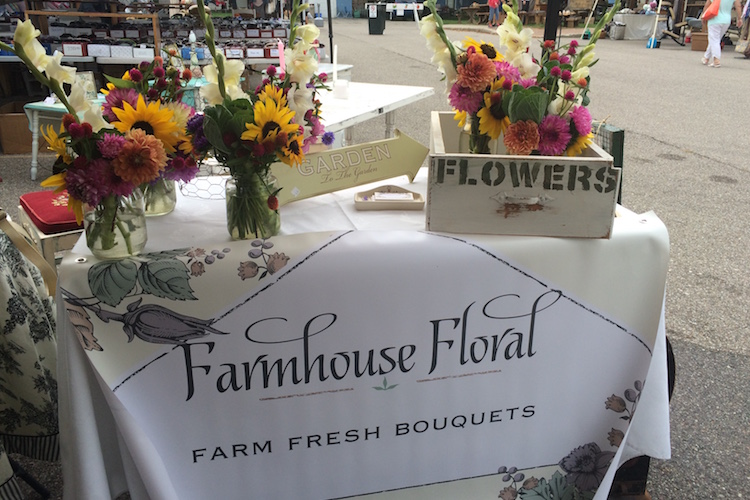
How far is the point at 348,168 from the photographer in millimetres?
1505

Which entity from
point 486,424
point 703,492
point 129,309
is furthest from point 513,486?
point 129,309

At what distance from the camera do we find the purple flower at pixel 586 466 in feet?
4.92

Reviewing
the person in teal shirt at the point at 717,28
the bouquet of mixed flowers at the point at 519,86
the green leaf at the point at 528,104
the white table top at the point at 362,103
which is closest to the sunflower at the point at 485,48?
the bouquet of mixed flowers at the point at 519,86

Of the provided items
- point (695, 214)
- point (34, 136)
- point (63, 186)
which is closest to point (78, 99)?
point (63, 186)

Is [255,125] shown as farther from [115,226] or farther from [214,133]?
[115,226]

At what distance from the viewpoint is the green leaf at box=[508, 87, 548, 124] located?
1254 millimetres

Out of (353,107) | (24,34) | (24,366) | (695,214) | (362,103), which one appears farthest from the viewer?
(695,214)

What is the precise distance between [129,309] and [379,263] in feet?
1.60

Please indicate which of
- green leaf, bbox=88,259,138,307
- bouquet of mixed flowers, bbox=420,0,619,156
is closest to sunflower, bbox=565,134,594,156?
bouquet of mixed flowers, bbox=420,0,619,156

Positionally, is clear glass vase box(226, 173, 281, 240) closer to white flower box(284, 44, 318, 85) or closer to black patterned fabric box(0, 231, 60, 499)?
white flower box(284, 44, 318, 85)

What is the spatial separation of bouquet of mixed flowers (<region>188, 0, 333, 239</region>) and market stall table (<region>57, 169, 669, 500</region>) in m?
0.08

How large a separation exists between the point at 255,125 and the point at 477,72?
478mm

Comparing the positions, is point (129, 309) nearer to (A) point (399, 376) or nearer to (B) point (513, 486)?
(A) point (399, 376)

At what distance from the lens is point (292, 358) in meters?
1.27
